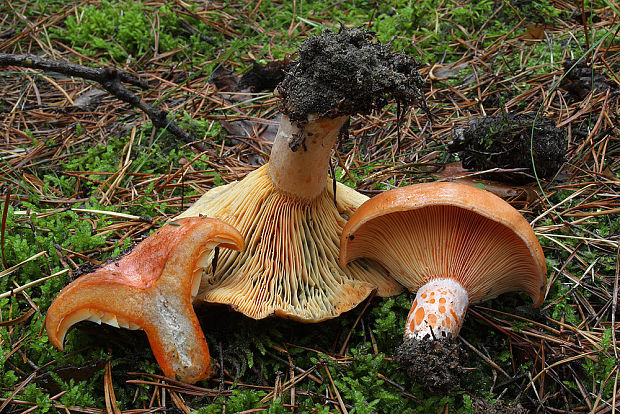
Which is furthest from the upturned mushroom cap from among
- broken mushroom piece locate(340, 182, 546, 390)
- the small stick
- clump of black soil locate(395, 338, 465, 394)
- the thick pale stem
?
the small stick

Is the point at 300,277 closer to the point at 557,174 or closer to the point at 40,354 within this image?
the point at 40,354

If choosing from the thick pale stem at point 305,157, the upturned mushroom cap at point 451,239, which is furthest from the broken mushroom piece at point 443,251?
the thick pale stem at point 305,157

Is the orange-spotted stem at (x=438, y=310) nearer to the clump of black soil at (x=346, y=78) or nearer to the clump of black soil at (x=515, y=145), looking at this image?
the clump of black soil at (x=346, y=78)

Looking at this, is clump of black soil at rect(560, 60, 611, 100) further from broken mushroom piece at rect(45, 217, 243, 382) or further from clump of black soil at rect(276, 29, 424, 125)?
broken mushroom piece at rect(45, 217, 243, 382)

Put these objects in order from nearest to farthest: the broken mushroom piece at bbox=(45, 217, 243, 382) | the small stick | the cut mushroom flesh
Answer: the broken mushroom piece at bbox=(45, 217, 243, 382), the cut mushroom flesh, the small stick

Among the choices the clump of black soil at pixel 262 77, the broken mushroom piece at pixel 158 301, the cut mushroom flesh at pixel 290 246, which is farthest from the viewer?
the clump of black soil at pixel 262 77

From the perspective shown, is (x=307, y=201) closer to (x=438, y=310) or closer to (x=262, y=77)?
(x=438, y=310)

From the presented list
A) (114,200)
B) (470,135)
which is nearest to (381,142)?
(470,135)
